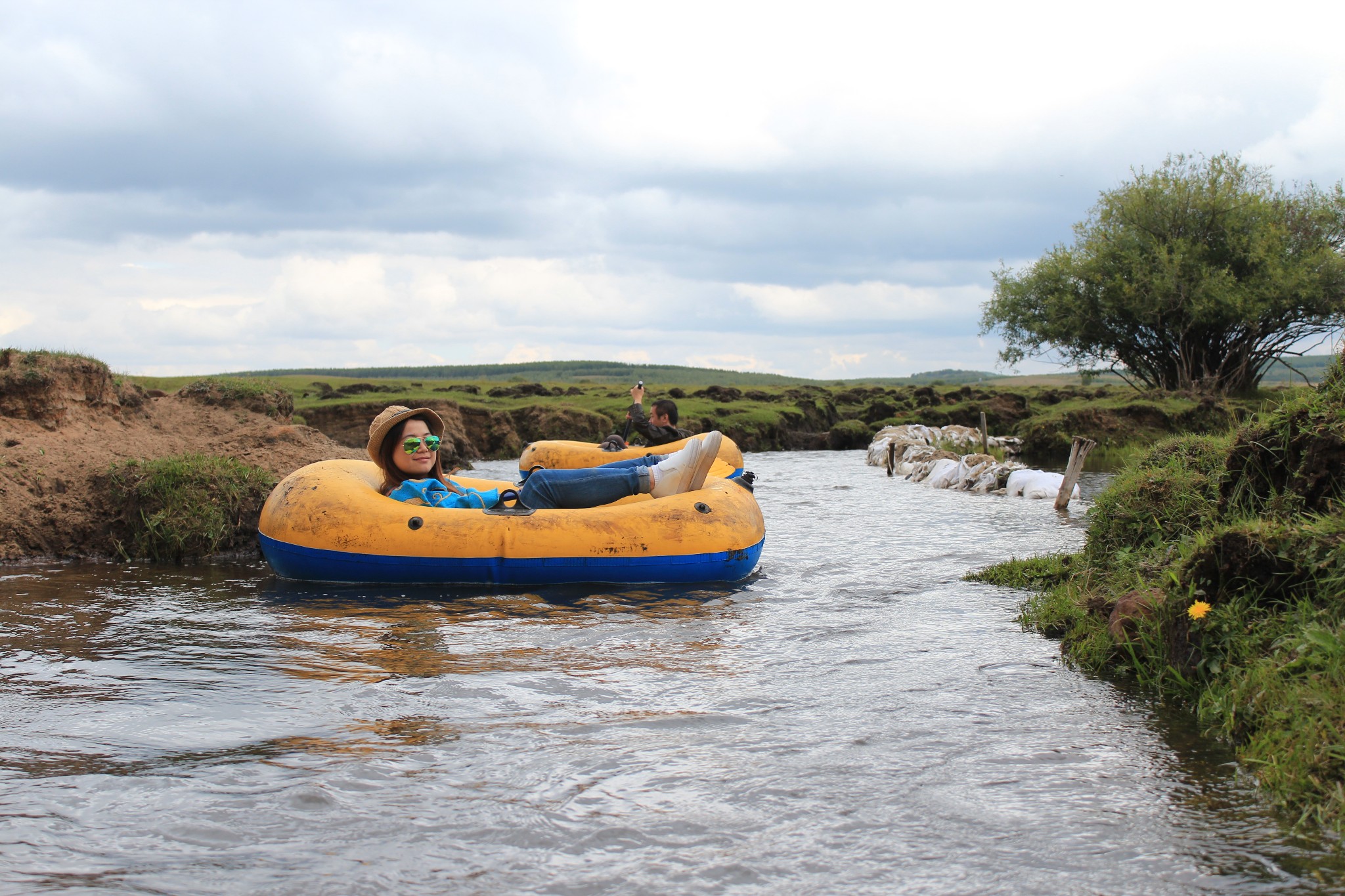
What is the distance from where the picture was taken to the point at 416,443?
32.0ft

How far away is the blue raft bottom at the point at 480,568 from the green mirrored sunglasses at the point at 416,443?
1241 mm

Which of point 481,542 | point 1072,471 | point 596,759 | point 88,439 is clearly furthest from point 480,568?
point 1072,471

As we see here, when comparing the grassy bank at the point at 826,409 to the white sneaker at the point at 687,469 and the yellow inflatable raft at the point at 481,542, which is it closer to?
the white sneaker at the point at 687,469

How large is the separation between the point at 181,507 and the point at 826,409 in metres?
41.8

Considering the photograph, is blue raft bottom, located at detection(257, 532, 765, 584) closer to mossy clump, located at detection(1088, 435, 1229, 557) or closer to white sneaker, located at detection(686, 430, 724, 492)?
white sneaker, located at detection(686, 430, 724, 492)

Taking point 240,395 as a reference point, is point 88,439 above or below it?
below

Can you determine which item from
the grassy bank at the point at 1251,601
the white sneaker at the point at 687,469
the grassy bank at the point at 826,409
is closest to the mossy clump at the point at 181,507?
the white sneaker at the point at 687,469

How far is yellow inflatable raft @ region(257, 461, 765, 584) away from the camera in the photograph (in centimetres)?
911

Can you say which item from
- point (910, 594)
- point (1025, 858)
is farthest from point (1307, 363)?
point (1025, 858)

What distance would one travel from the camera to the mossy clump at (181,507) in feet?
36.7

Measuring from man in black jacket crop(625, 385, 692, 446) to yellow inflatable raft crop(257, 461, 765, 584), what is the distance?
6792mm

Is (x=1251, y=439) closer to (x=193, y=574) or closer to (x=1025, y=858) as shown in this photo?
(x=1025, y=858)

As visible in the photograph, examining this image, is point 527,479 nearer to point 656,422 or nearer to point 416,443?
point 416,443

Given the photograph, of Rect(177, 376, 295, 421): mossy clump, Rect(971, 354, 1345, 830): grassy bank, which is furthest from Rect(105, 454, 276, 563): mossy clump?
Rect(971, 354, 1345, 830): grassy bank
